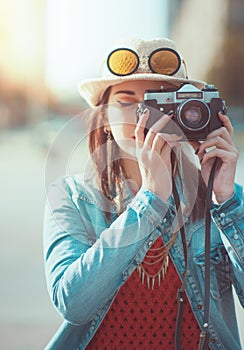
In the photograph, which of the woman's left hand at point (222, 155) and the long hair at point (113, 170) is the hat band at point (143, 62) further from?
the woman's left hand at point (222, 155)

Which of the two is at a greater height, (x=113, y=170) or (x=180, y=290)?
(x=113, y=170)

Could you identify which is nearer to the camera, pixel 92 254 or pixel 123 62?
pixel 92 254

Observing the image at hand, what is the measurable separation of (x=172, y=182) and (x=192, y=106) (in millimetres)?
148

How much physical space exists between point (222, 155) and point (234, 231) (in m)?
0.14

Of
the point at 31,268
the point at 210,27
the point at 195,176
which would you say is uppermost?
the point at 195,176

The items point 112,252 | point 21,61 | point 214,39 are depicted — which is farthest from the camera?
point 21,61

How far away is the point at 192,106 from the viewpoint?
1.50 meters

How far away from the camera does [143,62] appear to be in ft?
5.41


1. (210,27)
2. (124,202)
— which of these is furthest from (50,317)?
(210,27)

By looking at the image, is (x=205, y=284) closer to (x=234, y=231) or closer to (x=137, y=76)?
(x=234, y=231)

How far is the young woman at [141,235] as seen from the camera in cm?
144

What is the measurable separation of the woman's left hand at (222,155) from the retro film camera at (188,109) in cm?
1

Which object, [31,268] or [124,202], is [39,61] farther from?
[124,202]

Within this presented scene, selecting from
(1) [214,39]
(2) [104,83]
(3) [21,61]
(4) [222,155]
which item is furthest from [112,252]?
(3) [21,61]
